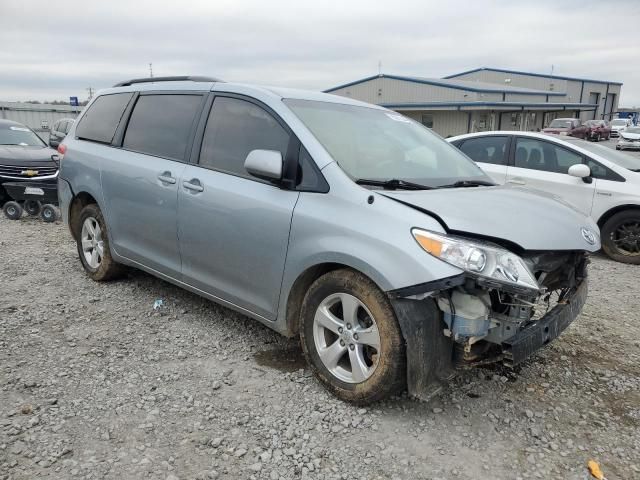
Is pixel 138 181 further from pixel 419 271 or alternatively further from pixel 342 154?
pixel 419 271

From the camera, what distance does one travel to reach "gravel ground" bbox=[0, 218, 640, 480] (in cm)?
260

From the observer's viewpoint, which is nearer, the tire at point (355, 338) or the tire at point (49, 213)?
the tire at point (355, 338)

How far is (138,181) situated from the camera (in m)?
4.25

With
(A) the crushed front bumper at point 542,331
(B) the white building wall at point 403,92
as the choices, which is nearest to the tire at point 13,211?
(A) the crushed front bumper at point 542,331

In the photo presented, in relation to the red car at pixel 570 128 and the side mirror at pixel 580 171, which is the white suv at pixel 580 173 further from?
the red car at pixel 570 128

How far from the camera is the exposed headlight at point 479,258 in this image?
8.49ft

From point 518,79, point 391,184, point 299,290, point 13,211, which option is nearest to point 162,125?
point 299,290

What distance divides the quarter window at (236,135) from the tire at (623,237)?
523 centimetres

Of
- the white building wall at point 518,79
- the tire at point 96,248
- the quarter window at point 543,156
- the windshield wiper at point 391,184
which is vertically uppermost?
the white building wall at point 518,79

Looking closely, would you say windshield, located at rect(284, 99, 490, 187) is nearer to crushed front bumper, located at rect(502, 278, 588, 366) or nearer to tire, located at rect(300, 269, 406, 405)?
tire, located at rect(300, 269, 406, 405)

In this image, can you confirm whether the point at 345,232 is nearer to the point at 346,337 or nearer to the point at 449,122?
the point at 346,337

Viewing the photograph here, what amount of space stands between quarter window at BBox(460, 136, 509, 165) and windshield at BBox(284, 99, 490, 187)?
3683 millimetres

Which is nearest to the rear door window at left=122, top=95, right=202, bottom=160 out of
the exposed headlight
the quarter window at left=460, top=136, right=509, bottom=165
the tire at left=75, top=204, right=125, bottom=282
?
the tire at left=75, top=204, right=125, bottom=282

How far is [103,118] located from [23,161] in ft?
17.1
